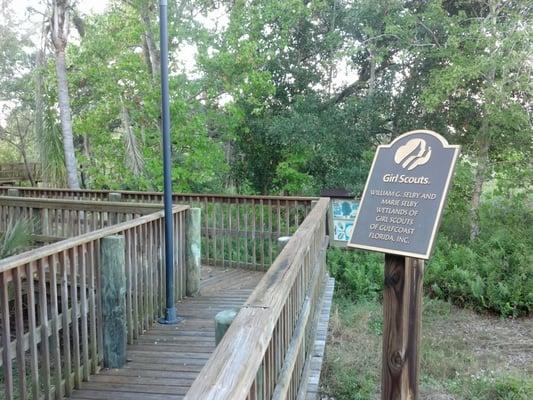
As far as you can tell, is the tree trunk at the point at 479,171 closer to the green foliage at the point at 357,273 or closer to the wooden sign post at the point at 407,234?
the green foliage at the point at 357,273

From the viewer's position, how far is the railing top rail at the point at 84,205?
5215 millimetres

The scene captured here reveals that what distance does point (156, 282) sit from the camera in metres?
4.77

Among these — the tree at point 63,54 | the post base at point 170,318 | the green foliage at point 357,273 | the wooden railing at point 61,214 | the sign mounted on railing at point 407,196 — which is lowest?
the green foliage at point 357,273

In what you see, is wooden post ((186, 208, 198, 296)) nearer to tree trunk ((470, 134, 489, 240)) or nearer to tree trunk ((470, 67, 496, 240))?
tree trunk ((470, 67, 496, 240))

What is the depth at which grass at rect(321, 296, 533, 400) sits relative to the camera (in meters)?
6.04

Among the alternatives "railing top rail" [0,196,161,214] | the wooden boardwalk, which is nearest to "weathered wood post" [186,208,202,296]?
the wooden boardwalk

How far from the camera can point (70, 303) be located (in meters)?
3.70

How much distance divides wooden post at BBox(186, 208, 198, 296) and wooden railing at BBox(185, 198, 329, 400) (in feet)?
8.09

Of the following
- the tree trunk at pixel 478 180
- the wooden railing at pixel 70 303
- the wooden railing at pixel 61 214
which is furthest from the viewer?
the tree trunk at pixel 478 180

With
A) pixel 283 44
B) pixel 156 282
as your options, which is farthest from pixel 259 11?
pixel 156 282

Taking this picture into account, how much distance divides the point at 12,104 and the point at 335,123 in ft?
59.5

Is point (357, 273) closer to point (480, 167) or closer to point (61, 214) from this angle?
point (480, 167)

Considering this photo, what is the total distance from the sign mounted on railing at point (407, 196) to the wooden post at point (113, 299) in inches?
73.6

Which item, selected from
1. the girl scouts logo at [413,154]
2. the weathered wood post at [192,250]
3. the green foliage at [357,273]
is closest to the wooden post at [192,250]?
the weathered wood post at [192,250]
